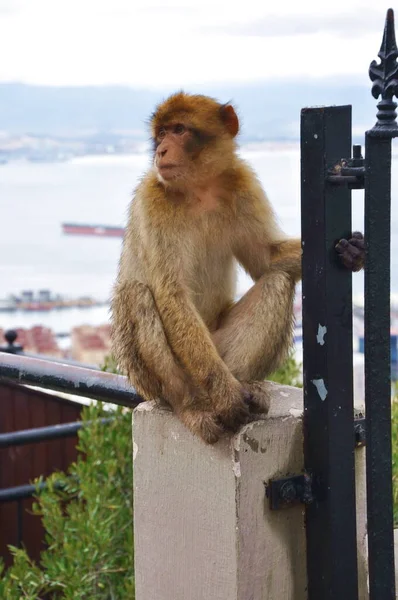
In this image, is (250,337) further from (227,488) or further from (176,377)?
(227,488)

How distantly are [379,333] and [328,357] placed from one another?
0.52 ft

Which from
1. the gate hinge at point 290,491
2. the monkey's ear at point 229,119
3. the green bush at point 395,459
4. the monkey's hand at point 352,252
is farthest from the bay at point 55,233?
the monkey's hand at point 352,252

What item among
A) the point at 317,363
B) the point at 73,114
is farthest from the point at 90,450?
the point at 73,114

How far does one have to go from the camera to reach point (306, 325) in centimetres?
186

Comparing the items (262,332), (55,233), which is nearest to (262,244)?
(262,332)

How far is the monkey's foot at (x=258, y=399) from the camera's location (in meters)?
2.20

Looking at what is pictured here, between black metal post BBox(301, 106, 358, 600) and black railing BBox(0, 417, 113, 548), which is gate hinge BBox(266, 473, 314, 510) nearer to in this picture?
black metal post BBox(301, 106, 358, 600)

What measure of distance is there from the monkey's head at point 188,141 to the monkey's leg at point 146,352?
350mm

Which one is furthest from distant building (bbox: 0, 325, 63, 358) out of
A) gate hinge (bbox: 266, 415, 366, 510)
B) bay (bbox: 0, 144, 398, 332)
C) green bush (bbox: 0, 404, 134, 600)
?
gate hinge (bbox: 266, 415, 366, 510)

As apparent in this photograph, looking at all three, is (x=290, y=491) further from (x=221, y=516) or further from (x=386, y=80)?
(x=386, y=80)

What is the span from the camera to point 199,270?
9.37ft

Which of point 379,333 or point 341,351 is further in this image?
point 341,351

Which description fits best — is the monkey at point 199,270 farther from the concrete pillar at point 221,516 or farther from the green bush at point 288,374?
the green bush at point 288,374

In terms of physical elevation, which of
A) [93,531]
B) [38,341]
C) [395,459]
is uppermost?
[38,341]
